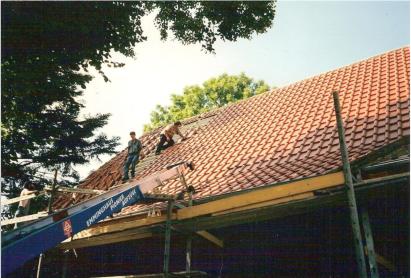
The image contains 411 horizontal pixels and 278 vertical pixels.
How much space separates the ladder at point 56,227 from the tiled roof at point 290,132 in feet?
5.59

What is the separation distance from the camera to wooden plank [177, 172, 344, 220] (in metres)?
4.43

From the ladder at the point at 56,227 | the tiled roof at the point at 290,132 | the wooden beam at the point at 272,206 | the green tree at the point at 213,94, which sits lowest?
the ladder at the point at 56,227

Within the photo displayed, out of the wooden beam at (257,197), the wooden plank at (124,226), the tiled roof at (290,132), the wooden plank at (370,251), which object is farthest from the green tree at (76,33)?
the wooden plank at (370,251)

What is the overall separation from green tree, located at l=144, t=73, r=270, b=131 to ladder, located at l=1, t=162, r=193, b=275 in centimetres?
2203

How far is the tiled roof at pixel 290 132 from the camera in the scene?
6238mm

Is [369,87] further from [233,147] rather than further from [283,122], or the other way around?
[233,147]

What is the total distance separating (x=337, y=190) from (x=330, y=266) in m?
1.71

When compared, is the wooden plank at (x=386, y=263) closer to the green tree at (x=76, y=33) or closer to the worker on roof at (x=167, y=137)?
the green tree at (x=76, y=33)

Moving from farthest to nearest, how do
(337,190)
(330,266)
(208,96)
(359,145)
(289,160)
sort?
1. (208,96)
2. (289,160)
3. (359,145)
4. (330,266)
5. (337,190)

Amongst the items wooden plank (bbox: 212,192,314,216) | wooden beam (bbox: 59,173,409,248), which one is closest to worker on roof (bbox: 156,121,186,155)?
wooden beam (bbox: 59,173,409,248)

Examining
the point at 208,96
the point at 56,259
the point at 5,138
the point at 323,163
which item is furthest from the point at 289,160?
the point at 208,96

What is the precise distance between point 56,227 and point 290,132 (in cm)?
560

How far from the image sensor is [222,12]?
8.88 m

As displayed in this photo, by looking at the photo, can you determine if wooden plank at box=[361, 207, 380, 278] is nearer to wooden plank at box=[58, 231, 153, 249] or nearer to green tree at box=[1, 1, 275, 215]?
wooden plank at box=[58, 231, 153, 249]
